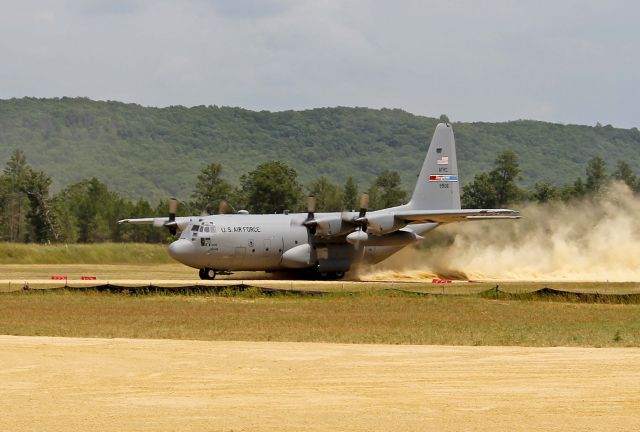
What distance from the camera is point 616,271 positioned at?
59812 millimetres

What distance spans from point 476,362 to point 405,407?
19.2 ft

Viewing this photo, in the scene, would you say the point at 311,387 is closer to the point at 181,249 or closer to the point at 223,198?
the point at 181,249

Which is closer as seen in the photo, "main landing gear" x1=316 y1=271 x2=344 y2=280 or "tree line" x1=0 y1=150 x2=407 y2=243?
"main landing gear" x1=316 y1=271 x2=344 y2=280

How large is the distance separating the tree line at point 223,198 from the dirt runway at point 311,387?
7168 centimetres

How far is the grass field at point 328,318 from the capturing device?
30.2 metres

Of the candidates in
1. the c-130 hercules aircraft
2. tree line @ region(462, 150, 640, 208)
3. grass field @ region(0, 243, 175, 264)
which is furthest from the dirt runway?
tree line @ region(462, 150, 640, 208)

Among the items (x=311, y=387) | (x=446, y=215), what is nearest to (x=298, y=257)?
(x=446, y=215)

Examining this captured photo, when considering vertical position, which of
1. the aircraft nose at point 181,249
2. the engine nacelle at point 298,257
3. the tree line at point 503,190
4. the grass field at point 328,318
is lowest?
the grass field at point 328,318

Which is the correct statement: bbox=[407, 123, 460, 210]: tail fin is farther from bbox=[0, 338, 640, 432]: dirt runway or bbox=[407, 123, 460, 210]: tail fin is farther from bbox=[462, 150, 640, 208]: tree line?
bbox=[462, 150, 640, 208]: tree line

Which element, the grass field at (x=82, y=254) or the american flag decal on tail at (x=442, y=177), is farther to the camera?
the grass field at (x=82, y=254)

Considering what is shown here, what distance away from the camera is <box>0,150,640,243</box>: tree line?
326 ft

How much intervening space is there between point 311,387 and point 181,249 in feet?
106

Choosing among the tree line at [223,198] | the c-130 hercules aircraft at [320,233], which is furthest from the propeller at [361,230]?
the tree line at [223,198]

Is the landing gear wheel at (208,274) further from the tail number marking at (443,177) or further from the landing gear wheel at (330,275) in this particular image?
the tail number marking at (443,177)
